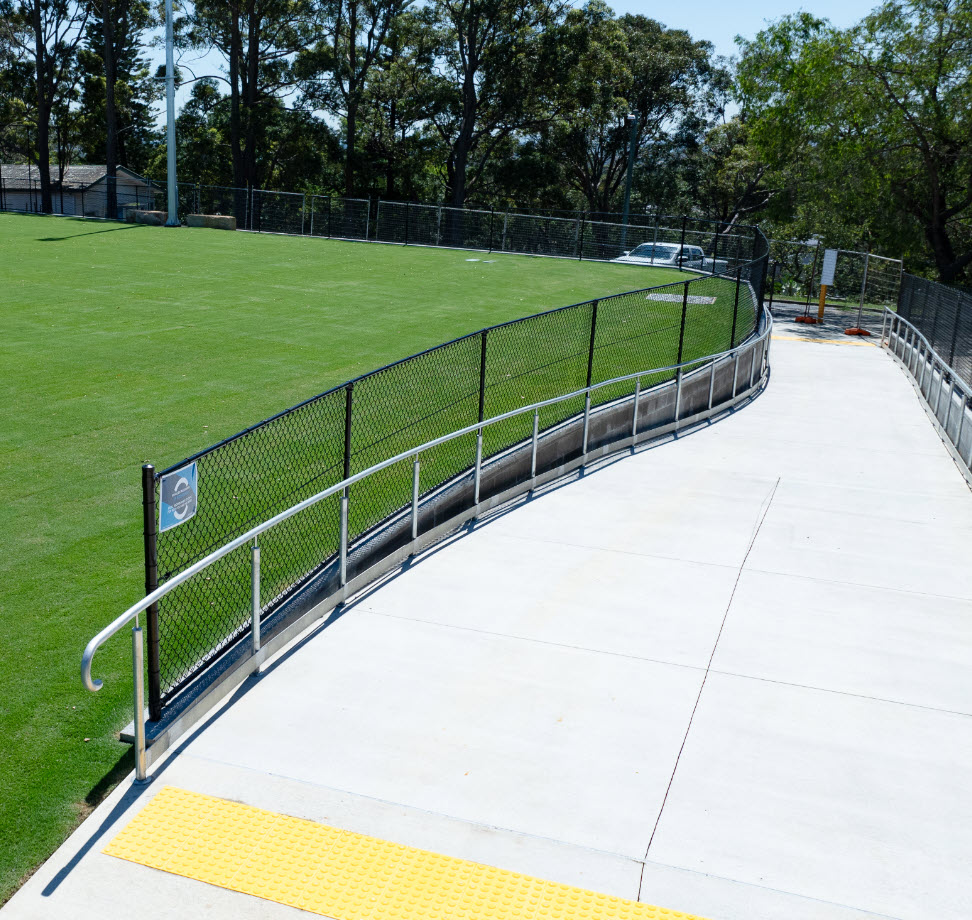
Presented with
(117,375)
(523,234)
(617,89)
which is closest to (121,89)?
(617,89)

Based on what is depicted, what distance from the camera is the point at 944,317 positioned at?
1906 cm

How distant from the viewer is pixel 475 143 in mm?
53188

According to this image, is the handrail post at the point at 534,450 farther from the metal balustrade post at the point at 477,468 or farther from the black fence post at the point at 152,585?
the black fence post at the point at 152,585

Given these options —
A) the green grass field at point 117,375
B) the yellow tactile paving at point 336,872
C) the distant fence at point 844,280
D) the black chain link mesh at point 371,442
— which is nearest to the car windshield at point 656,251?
the green grass field at point 117,375

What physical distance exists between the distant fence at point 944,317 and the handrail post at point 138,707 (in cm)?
1358

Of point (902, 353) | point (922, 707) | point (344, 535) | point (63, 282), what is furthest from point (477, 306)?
point (922, 707)

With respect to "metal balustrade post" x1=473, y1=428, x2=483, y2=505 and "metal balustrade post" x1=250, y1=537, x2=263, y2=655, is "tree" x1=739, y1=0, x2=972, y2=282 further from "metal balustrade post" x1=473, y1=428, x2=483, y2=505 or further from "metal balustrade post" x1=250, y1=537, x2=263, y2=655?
"metal balustrade post" x1=250, y1=537, x2=263, y2=655

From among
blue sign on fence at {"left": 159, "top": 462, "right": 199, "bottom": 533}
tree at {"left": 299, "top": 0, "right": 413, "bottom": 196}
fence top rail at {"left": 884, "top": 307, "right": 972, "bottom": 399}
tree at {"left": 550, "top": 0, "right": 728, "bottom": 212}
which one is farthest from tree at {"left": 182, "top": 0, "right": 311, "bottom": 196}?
blue sign on fence at {"left": 159, "top": 462, "right": 199, "bottom": 533}

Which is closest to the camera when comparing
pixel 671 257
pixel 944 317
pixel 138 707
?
pixel 138 707

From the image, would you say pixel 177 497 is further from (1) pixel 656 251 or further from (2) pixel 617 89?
(2) pixel 617 89

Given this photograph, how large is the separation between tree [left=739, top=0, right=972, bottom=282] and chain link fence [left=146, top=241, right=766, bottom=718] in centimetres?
2087

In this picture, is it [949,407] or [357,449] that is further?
[949,407]

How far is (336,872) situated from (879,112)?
3546 centimetres

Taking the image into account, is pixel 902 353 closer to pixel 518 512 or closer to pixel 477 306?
pixel 477 306
